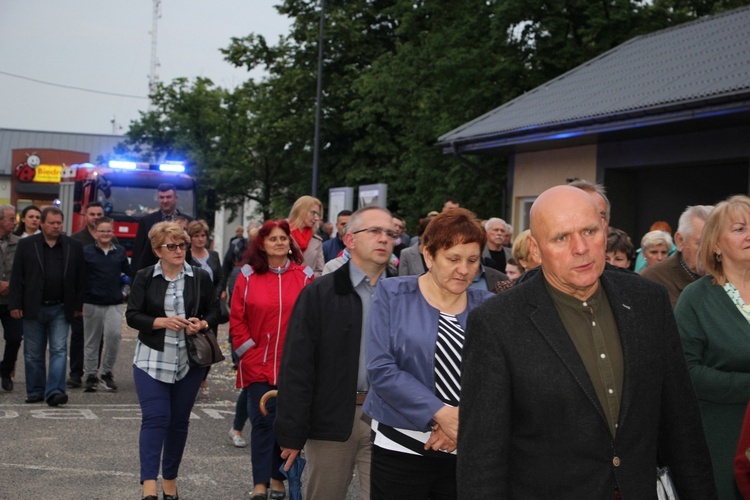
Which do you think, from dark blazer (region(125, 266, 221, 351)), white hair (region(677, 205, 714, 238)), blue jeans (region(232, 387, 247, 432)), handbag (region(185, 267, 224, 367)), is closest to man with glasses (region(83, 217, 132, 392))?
blue jeans (region(232, 387, 247, 432))

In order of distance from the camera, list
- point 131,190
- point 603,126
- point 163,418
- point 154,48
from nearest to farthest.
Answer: point 163,418
point 603,126
point 131,190
point 154,48

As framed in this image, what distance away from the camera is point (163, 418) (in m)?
6.70

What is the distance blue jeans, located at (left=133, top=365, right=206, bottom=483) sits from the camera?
6617 mm

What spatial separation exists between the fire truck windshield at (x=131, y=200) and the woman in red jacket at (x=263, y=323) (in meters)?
17.1

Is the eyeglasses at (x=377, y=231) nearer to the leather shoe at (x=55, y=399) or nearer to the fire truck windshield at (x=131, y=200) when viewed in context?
the leather shoe at (x=55, y=399)

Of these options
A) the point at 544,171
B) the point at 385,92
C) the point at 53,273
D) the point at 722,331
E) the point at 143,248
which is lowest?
the point at 722,331

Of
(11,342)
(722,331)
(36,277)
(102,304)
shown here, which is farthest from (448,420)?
(11,342)

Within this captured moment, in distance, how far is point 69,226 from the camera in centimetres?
2828

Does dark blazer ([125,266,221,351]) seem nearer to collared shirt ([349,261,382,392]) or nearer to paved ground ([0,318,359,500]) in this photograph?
paved ground ([0,318,359,500])

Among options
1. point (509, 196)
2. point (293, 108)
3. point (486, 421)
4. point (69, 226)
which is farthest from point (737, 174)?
point (293, 108)

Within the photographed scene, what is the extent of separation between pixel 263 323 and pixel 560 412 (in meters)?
4.26

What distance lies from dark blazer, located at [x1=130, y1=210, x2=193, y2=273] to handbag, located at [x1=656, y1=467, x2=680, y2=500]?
7.25 m

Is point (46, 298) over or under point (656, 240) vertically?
under

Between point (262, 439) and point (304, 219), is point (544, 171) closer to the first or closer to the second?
point (304, 219)
